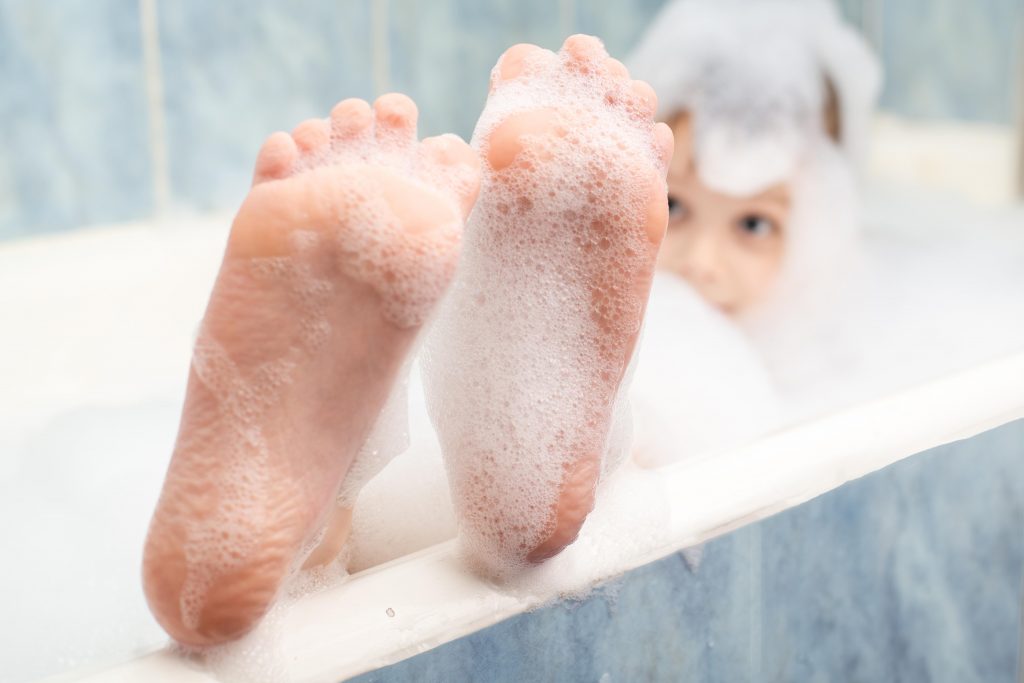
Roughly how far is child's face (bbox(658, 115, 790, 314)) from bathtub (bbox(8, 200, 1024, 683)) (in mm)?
560

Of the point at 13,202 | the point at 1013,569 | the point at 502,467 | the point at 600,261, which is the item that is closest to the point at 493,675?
the point at 502,467

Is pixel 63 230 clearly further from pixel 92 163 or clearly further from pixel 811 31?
pixel 811 31

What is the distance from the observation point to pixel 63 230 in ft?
4.38

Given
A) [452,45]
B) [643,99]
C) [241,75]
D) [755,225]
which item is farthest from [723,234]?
[643,99]

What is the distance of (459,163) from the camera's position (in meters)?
0.54

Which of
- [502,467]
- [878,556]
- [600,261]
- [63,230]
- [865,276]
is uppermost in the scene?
[600,261]

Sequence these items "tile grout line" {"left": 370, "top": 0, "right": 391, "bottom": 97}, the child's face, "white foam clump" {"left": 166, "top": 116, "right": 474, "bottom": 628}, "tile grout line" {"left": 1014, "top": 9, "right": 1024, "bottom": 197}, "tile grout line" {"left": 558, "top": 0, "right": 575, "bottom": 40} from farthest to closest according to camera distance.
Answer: "tile grout line" {"left": 1014, "top": 9, "right": 1024, "bottom": 197}, "tile grout line" {"left": 558, "top": 0, "right": 575, "bottom": 40}, "tile grout line" {"left": 370, "top": 0, "right": 391, "bottom": 97}, the child's face, "white foam clump" {"left": 166, "top": 116, "right": 474, "bottom": 628}

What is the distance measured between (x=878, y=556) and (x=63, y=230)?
1.04 metres

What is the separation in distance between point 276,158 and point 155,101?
933mm

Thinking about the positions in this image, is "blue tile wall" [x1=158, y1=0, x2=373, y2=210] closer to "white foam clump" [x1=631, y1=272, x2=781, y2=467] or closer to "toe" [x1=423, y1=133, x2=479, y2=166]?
"white foam clump" [x1=631, y1=272, x2=781, y2=467]

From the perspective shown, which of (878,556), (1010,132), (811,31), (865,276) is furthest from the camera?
(1010,132)

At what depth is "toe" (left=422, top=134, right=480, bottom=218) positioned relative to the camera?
0.54 metres

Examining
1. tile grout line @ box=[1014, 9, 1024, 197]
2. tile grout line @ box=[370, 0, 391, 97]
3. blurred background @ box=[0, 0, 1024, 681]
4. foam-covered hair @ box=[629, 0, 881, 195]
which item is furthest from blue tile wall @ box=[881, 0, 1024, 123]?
tile grout line @ box=[370, 0, 391, 97]

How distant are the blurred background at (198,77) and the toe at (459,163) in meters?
0.91
